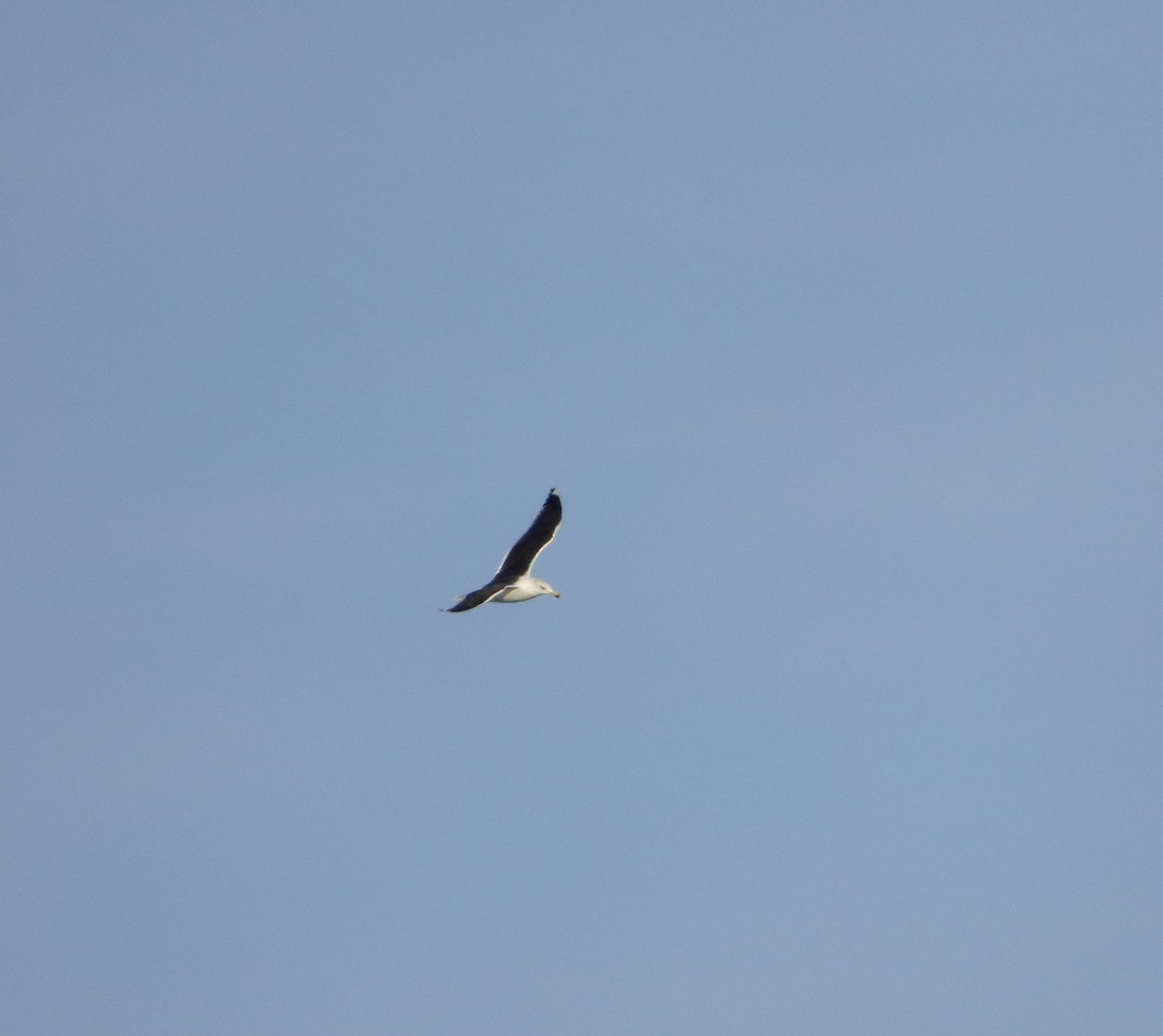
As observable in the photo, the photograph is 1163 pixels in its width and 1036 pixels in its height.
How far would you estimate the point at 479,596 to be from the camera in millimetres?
41562

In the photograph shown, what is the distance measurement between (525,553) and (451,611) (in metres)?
5.40

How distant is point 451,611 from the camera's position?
3947 cm

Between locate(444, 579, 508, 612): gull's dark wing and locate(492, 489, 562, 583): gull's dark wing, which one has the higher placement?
locate(492, 489, 562, 583): gull's dark wing

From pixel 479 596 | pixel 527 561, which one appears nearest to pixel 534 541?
pixel 527 561

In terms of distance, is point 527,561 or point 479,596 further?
point 527,561

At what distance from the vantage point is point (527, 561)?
4444 centimetres

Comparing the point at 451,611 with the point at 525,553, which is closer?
the point at 451,611

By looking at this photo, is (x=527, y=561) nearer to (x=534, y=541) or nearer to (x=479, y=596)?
(x=534, y=541)

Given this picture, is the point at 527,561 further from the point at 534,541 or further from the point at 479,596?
the point at 479,596

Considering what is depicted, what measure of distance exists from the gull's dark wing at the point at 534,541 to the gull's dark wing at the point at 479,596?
1.94 feet

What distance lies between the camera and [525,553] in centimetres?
4459

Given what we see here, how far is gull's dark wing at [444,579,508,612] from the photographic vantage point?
40.2 m

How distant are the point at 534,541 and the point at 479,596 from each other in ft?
11.8

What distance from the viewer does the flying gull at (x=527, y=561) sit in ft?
143
